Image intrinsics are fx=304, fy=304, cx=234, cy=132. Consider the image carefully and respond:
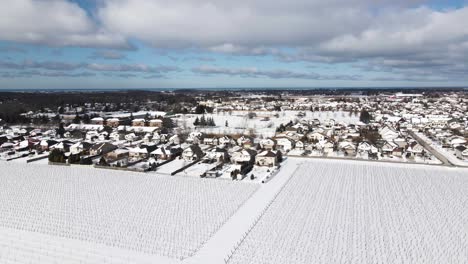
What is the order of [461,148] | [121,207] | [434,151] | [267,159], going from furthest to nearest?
1. [434,151]
2. [461,148]
3. [267,159]
4. [121,207]

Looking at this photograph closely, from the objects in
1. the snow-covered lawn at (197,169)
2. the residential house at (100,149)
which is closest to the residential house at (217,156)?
the snow-covered lawn at (197,169)

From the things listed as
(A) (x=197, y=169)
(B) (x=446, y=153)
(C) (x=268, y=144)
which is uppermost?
(C) (x=268, y=144)

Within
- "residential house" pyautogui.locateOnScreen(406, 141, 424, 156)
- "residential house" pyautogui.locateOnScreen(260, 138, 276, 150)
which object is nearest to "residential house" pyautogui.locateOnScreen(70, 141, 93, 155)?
"residential house" pyautogui.locateOnScreen(260, 138, 276, 150)

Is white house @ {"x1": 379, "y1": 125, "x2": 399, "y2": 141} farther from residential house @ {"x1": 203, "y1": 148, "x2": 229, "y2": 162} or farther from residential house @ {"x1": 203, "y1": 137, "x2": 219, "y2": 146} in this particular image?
residential house @ {"x1": 203, "y1": 148, "x2": 229, "y2": 162}

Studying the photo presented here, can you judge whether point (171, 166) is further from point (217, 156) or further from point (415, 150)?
point (415, 150)

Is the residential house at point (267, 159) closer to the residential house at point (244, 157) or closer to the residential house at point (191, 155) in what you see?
the residential house at point (244, 157)

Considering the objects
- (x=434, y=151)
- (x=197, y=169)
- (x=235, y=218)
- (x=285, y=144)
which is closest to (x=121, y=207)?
(x=235, y=218)
